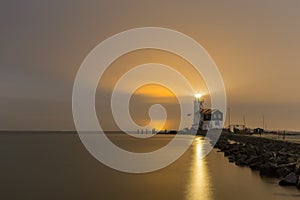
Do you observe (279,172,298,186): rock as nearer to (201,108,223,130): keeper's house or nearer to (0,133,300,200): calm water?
(0,133,300,200): calm water

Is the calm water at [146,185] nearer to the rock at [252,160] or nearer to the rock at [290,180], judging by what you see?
the rock at [290,180]

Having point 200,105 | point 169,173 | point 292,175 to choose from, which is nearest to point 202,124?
point 200,105

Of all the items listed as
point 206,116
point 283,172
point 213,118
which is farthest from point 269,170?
point 206,116

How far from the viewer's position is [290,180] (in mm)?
20875

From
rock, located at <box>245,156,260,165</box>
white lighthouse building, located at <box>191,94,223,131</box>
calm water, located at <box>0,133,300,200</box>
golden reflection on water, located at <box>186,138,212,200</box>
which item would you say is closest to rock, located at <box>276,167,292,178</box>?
calm water, located at <box>0,133,300,200</box>

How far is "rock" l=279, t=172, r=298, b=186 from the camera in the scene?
2076 cm

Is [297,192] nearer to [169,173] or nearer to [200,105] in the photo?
[169,173]

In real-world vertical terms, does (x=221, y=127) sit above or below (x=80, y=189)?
above

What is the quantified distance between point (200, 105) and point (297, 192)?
96985mm

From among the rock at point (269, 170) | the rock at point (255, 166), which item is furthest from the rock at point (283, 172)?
the rock at point (255, 166)

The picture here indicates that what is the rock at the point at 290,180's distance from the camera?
68.1ft

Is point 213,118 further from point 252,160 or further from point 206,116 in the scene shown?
point 252,160

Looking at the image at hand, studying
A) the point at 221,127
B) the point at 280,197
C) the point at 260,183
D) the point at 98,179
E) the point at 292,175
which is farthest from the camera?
the point at 221,127

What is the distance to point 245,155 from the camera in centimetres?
3725
